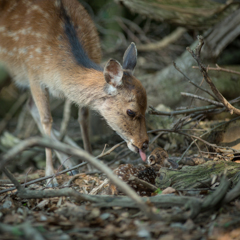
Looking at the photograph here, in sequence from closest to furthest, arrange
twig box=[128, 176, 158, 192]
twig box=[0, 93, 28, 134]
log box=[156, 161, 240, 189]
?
twig box=[128, 176, 158, 192]
log box=[156, 161, 240, 189]
twig box=[0, 93, 28, 134]

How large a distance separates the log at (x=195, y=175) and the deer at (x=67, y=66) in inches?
21.5

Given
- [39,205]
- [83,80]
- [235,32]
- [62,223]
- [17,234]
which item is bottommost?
[39,205]

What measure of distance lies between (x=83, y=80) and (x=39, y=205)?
1696mm

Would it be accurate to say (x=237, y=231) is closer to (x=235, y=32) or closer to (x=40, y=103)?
(x=40, y=103)

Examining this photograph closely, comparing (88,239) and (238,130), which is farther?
(238,130)

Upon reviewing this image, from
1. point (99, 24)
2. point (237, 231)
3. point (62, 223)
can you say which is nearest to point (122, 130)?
point (62, 223)

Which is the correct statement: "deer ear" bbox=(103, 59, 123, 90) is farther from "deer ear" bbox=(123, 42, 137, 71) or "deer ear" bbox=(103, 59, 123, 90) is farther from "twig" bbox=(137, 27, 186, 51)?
"twig" bbox=(137, 27, 186, 51)

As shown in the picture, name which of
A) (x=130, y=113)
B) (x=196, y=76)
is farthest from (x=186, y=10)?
(x=130, y=113)

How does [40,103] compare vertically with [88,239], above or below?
above

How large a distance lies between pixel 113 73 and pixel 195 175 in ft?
4.84

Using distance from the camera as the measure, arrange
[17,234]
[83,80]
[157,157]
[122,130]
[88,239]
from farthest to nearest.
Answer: [83,80] → [122,130] → [157,157] → [88,239] → [17,234]

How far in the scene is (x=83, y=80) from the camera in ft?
12.6

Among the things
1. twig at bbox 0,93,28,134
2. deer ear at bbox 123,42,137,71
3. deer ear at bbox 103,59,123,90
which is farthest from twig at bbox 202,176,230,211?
twig at bbox 0,93,28,134

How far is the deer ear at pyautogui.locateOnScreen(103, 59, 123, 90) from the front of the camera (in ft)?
11.4
